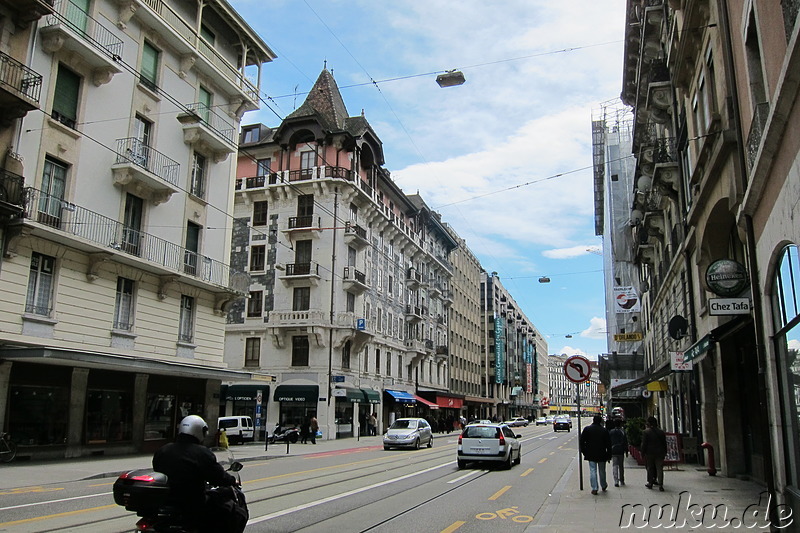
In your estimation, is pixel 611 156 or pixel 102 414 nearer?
pixel 102 414

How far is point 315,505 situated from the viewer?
11.5 metres

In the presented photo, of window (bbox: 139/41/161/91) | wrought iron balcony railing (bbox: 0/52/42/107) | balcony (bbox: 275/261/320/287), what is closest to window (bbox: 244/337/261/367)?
balcony (bbox: 275/261/320/287)

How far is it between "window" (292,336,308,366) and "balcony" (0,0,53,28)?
87.3 feet

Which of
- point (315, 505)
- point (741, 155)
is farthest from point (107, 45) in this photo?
point (741, 155)

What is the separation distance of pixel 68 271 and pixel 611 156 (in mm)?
41919

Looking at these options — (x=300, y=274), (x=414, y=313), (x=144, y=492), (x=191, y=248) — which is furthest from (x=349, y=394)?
(x=144, y=492)

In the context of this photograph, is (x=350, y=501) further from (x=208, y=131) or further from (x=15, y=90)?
(x=208, y=131)

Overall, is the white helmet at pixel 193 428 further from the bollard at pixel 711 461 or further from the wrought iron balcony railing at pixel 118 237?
the wrought iron balcony railing at pixel 118 237

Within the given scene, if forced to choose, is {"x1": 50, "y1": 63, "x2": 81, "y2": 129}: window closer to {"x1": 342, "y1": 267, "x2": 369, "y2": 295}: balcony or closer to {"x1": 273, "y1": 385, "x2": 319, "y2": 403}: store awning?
{"x1": 342, "y1": 267, "x2": 369, "y2": 295}: balcony

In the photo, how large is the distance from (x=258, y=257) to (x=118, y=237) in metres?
22.0

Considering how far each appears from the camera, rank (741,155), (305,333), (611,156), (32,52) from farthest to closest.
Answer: (611,156) → (305,333) → (32,52) → (741,155)

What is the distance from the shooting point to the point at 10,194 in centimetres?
1830

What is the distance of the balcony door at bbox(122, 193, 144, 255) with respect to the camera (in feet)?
76.8

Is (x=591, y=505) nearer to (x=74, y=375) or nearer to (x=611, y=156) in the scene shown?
(x=74, y=375)
